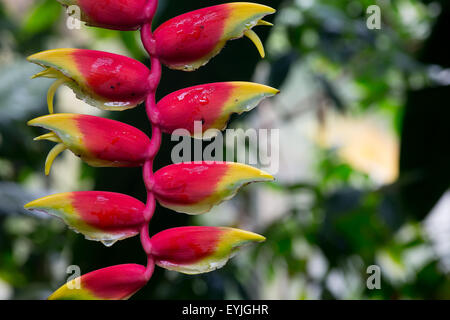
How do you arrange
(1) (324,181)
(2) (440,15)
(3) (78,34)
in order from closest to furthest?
(2) (440,15), (1) (324,181), (3) (78,34)

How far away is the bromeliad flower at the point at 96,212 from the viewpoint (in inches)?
6.3

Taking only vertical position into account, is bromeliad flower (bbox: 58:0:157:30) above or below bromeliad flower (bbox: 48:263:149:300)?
above

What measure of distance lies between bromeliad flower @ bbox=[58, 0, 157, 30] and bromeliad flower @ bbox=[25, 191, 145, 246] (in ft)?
0.20

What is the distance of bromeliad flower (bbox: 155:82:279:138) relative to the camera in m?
0.17

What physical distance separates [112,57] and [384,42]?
0.74 metres

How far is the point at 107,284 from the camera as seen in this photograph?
0.17 m

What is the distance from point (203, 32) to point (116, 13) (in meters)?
0.03

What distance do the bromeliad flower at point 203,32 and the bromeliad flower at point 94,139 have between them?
0.10ft

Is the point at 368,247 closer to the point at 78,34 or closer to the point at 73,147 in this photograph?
the point at 73,147

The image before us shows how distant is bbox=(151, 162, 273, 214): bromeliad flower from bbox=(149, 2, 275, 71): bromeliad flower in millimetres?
37

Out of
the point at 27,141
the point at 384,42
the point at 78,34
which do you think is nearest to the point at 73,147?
the point at 27,141

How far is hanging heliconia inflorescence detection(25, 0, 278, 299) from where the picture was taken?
6.4 inches

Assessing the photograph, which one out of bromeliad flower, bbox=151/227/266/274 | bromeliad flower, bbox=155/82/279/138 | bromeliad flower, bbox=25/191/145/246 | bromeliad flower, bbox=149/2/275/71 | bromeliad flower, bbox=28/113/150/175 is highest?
bromeliad flower, bbox=149/2/275/71

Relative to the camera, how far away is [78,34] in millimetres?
1576
